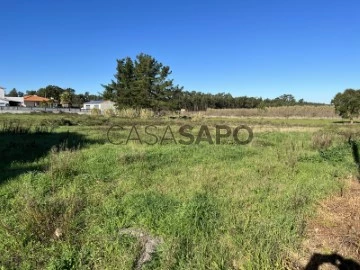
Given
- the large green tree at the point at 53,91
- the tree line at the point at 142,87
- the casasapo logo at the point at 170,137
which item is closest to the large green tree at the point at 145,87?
the tree line at the point at 142,87

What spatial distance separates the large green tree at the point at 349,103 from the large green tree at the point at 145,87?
23.4m

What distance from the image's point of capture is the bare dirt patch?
4398 mm

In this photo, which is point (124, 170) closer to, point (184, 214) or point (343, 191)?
point (184, 214)

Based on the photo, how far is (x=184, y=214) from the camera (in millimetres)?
5578

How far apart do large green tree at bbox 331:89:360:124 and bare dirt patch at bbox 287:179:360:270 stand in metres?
38.2

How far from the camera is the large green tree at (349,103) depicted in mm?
41037

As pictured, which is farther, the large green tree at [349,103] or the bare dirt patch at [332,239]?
the large green tree at [349,103]

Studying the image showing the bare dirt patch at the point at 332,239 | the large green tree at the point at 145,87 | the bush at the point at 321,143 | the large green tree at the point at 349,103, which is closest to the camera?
the bare dirt patch at the point at 332,239

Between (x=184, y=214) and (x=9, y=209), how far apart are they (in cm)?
297

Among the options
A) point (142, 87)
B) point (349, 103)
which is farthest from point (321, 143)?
point (142, 87)

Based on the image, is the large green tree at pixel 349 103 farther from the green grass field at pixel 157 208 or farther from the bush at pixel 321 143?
the green grass field at pixel 157 208

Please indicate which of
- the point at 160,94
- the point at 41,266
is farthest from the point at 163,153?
the point at 160,94

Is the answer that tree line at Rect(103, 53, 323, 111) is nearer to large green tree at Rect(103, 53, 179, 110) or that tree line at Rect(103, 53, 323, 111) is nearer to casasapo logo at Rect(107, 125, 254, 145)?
large green tree at Rect(103, 53, 179, 110)

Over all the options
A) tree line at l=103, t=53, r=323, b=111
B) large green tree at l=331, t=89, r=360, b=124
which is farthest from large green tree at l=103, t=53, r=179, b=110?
large green tree at l=331, t=89, r=360, b=124
